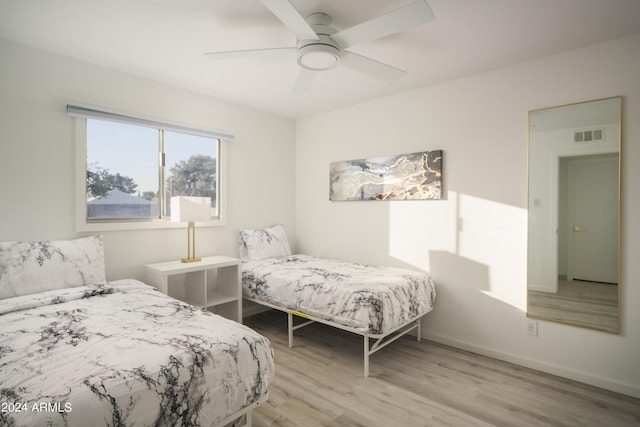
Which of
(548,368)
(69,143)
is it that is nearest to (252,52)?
(69,143)

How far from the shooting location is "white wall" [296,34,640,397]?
230 cm

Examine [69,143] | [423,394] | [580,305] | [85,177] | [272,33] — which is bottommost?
[423,394]

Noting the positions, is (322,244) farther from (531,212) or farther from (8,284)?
(8,284)

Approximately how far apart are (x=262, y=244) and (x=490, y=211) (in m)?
2.41

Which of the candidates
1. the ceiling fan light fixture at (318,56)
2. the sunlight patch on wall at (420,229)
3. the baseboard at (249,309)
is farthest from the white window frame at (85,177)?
the sunlight patch on wall at (420,229)

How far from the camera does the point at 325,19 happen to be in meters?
2.05

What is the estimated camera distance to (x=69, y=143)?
2654mm

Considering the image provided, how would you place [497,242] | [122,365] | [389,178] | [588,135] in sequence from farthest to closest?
[389,178]
[497,242]
[588,135]
[122,365]

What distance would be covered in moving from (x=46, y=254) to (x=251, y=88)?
221 cm

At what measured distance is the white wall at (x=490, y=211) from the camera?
230 centimetres

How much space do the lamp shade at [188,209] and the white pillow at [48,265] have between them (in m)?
0.67

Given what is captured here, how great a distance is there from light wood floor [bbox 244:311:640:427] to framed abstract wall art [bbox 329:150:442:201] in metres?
1.53

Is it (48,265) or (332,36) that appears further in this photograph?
(48,265)

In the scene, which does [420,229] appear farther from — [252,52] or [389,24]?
[252,52]
